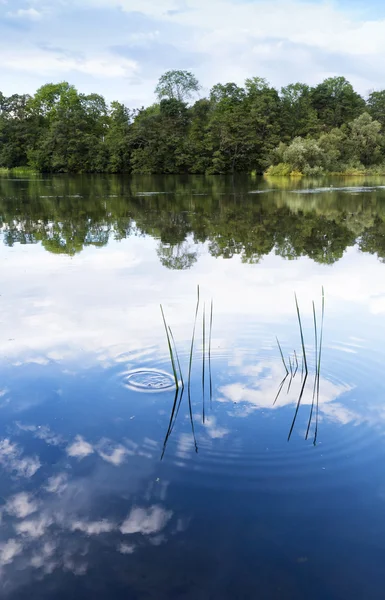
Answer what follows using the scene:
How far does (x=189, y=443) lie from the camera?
432cm

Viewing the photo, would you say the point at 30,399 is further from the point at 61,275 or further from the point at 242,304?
the point at 61,275

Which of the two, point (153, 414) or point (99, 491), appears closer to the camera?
point (99, 491)

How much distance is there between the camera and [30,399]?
5.11 metres

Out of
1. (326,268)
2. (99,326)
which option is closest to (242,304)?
(99,326)

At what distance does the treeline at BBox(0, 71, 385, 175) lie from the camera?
192 ft

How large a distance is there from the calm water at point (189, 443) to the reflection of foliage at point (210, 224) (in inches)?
124

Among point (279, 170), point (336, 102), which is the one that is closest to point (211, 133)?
point (279, 170)

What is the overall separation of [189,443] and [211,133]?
2345 inches

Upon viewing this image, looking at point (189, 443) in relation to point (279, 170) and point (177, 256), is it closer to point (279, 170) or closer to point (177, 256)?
point (177, 256)

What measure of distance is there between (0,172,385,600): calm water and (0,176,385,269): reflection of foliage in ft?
10.4

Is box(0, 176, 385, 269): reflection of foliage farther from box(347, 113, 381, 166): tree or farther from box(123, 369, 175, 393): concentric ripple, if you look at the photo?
box(347, 113, 381, 166): tree

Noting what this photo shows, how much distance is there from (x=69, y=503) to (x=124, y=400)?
4.84 feet

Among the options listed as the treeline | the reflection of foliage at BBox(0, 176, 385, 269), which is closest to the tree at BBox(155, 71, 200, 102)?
the treeline

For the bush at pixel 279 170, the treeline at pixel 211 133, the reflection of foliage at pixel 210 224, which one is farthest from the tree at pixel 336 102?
the reflection of foliage at pixel 210 224
